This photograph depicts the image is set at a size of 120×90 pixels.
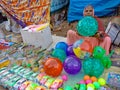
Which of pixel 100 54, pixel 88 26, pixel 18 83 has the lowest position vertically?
pixel 18 83

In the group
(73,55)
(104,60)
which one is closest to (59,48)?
(73,55)

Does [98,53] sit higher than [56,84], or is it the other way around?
[98,53]

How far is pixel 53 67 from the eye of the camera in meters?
1.36

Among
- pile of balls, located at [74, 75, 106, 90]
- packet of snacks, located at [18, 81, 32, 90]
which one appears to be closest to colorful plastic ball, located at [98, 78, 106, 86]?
pile of balls, located at [74, 75, 106, 90]

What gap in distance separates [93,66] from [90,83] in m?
0.11

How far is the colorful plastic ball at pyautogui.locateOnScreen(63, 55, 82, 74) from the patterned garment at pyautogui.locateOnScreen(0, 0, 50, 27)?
136cm

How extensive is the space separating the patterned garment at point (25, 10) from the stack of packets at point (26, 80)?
49.9 inches

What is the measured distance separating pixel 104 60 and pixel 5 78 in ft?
2.20

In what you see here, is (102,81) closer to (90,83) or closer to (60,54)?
(90,83)

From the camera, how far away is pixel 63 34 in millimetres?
2859

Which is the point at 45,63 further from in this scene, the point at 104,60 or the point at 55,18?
the point at 55,18

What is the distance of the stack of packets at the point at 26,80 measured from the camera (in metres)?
1.24

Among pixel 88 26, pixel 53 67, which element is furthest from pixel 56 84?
pixel 88 26

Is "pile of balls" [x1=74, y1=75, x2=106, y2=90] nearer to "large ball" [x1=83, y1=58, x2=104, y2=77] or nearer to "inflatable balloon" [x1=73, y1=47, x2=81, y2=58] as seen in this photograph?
"large ball" [x1=83, y1=58, x2=104, y2=77]
